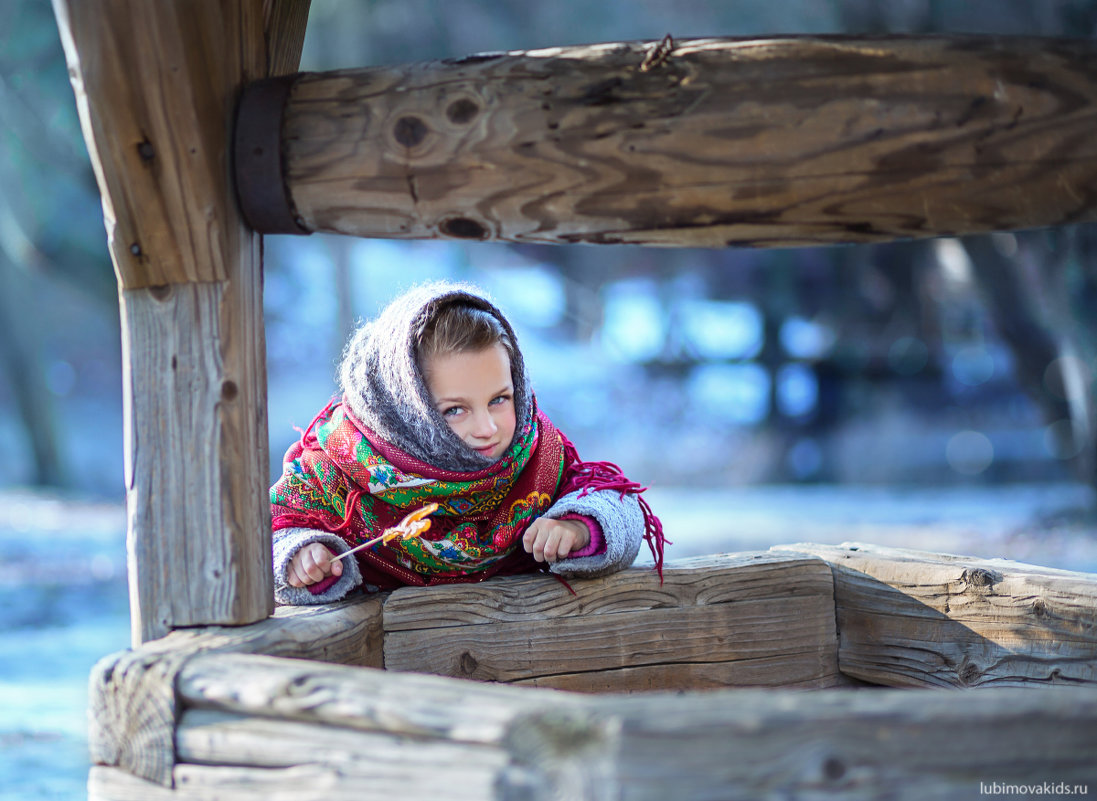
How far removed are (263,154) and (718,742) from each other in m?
0.87

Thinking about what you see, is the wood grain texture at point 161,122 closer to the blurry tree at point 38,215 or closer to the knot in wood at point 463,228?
the knot in wood at point 463,228

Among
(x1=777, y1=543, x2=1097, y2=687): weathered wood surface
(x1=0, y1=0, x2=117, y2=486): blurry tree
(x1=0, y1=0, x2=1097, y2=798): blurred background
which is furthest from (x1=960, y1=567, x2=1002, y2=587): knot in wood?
(x1=0, y1=0, x2=117, y2=486): blurry tree

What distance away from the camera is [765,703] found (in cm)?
84

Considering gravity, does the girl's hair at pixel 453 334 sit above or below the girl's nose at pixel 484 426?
above

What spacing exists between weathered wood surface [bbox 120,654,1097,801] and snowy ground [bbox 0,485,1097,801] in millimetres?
2541

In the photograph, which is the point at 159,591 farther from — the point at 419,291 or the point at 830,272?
the point at 830,272

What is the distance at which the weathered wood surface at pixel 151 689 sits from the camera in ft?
3.44

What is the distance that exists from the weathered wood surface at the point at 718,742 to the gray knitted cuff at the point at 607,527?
0.69 metres

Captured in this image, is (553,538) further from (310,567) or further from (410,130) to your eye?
(410,130)

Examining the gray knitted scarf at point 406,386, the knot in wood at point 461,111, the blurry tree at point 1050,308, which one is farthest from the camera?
the blurry tree at point 1050,308

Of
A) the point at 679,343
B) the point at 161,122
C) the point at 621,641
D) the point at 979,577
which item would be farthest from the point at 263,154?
the point at 679,343

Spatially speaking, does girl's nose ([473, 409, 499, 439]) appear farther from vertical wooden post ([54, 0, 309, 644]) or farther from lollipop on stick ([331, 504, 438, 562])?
vertical wooden post ([54, 0, 309, 644])

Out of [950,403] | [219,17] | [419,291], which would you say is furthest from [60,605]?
[950,403]

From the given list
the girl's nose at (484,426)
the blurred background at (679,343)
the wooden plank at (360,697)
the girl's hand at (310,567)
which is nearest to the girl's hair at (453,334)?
the girl's nose at (484,426)
